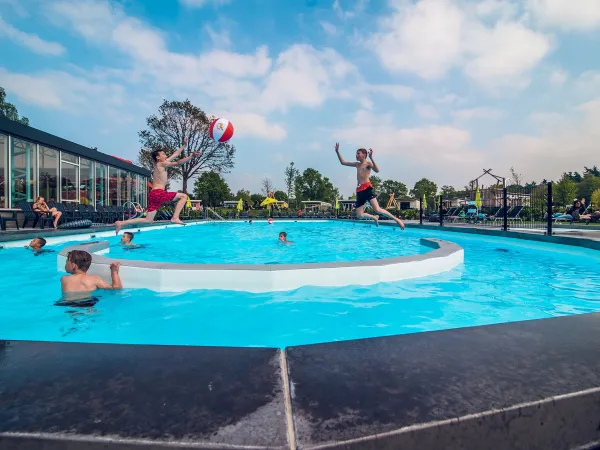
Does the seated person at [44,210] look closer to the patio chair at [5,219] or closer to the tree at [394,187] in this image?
the patio chair at [5,219]

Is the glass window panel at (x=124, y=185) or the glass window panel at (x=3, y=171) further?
the glass window panel at (x=124, y=185)

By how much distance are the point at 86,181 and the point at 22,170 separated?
17.5 feet

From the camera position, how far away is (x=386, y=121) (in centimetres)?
2361

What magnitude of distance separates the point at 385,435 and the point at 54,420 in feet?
2.62

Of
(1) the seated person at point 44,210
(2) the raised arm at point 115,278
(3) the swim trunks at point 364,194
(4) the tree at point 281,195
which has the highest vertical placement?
(4) the tree at point 281,195

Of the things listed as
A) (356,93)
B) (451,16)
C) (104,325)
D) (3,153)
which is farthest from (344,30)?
(3,153)

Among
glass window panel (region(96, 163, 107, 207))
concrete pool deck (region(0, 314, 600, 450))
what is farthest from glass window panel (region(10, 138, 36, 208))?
concrete pool deck (region(0, 314, 600, 450))

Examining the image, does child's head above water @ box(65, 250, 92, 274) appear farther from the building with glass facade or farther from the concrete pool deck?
the building with glass facade

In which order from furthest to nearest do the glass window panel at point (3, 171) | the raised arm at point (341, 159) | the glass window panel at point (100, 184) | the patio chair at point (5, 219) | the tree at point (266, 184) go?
the tree at point (266, 184)
the glass window panel at point (100, 184)
the glass window panel at point (3, 171)
the patio chair at point (5, 219)
the raised arm at point (341, 159)

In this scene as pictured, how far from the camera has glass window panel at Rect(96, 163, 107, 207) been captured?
21109mm

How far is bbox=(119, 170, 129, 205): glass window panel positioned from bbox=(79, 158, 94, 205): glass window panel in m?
4.26

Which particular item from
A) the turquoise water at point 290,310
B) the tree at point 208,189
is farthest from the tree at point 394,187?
the turquoise water at point 290,310

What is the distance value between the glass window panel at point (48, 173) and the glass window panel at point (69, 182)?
18.5 inches

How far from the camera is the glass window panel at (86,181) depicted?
19.2 metres
